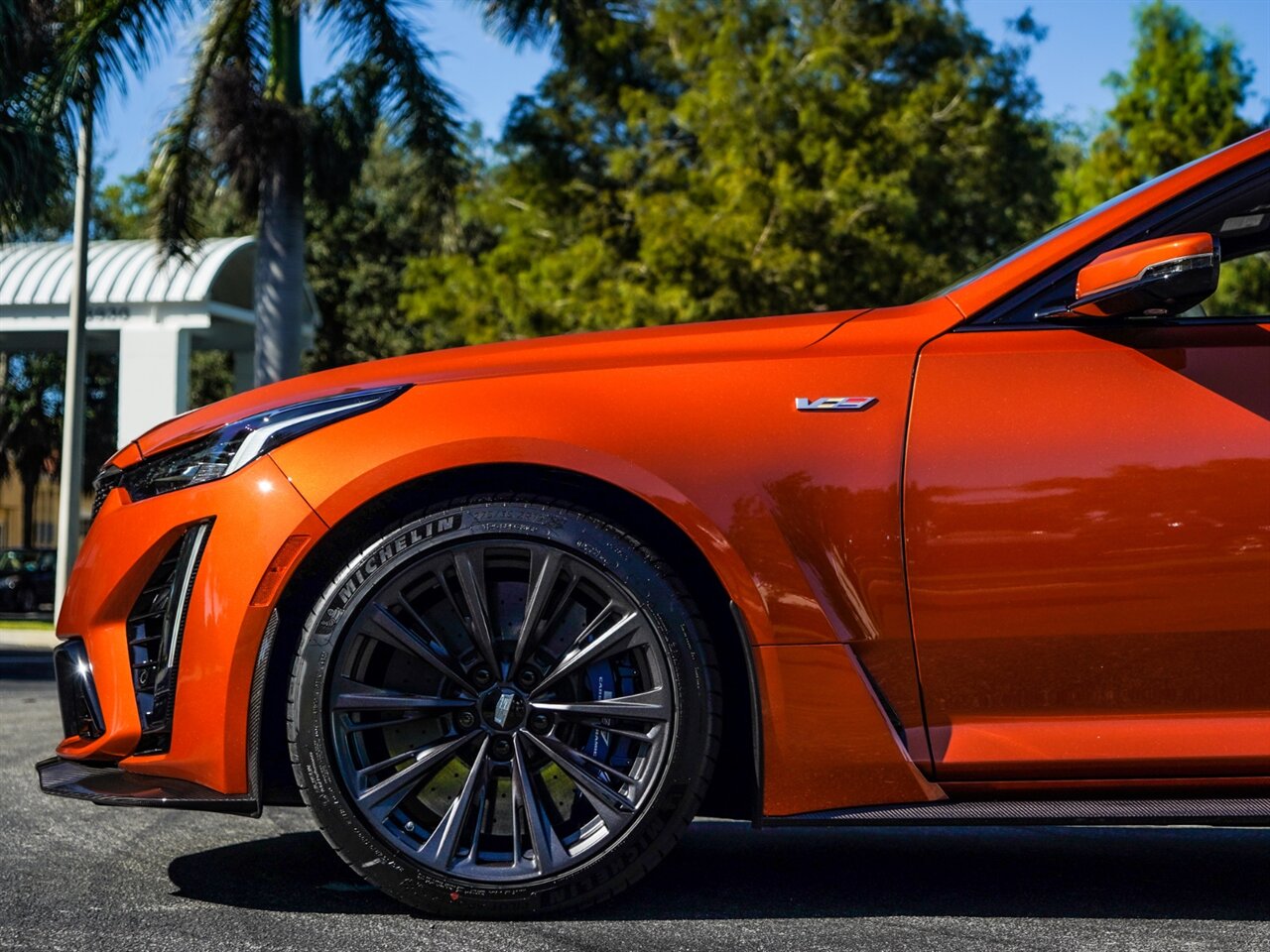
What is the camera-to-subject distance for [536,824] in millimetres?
2805

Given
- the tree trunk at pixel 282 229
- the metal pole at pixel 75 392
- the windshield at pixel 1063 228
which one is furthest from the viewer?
the metal pole at pixel 75 392

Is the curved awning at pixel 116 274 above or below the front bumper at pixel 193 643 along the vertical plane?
above

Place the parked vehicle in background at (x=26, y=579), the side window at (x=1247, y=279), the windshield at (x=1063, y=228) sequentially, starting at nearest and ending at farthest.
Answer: the windshield at (x=1063, y=228)
the side window at (x=1247, y=279)
the parked vehicle in background at (x=26, y=579)

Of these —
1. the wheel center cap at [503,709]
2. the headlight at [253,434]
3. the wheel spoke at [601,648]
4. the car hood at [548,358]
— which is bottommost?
the wheel center cap at [503,709]

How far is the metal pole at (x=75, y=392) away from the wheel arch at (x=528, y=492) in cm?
1435

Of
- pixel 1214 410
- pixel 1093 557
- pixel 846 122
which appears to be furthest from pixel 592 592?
pixel 846 122

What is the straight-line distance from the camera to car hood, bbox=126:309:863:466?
9.81 ft

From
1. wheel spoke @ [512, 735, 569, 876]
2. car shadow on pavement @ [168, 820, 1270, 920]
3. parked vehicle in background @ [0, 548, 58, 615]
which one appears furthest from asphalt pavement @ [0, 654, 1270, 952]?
parked vehicle in background @ [0, 548, 58, 615]

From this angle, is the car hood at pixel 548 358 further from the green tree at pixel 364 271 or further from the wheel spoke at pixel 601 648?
the green tree at pixel 364 271

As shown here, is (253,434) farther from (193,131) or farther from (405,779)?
(193,131)

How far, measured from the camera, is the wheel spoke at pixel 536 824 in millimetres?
2807

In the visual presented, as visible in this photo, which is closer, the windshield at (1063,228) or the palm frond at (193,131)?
the windshield at (1063,228)

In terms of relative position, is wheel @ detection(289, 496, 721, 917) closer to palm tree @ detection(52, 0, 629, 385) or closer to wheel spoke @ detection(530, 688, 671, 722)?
wheel spoke @ detection(530, 688, 671, 722)

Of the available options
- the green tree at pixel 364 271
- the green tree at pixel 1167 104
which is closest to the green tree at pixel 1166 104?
the green tree at pixel 1167 104
